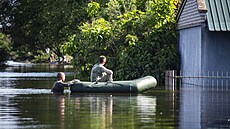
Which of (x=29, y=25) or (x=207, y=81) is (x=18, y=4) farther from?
(x=207, y=81)

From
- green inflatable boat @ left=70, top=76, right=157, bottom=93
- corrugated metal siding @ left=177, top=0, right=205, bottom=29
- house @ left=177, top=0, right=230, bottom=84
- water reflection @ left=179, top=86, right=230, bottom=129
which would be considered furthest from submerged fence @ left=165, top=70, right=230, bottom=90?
green inflatable boat @ left=70, top=76, right=157, bottom=93

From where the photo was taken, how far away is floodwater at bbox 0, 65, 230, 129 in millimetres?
17844

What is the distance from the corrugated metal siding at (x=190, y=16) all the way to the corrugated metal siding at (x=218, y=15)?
0.58m

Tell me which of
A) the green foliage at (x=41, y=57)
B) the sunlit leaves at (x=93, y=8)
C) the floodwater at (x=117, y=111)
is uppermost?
the green foliage at (x=41, y=57)

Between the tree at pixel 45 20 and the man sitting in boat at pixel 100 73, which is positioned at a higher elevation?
the tree at pixel 45 20

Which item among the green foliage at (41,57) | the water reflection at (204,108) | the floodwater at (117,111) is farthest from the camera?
the green foliage at (41,57)

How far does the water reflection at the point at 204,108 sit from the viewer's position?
18.3 meters

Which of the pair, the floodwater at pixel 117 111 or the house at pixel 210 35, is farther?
the house at pixel 210 35

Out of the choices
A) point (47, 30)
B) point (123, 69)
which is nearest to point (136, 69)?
point (123, 69)

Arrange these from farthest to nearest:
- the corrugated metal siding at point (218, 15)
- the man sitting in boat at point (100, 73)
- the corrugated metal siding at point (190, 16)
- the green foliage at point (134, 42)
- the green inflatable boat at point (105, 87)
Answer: the green foliage at point (134, 42) < the corrugated metal siding at point (190, 16) < the corrugated metal siding at point (218, 15) < the man sitting in boat at point (100, 73) < the green inflatable boat at point (105, 87)

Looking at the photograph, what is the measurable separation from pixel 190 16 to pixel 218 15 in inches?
125

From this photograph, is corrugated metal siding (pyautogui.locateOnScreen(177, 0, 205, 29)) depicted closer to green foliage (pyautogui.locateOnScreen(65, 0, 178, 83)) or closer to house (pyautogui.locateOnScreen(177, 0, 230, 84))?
house (pyautogui.locateOnScreen(177, 0, 230, 84))

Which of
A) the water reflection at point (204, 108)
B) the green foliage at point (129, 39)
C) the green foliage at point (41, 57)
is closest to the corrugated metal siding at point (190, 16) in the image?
the green foliage at point (129, 39)

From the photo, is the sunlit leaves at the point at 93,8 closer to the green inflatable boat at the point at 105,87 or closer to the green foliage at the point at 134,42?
the green foliage at the point at 134,42
